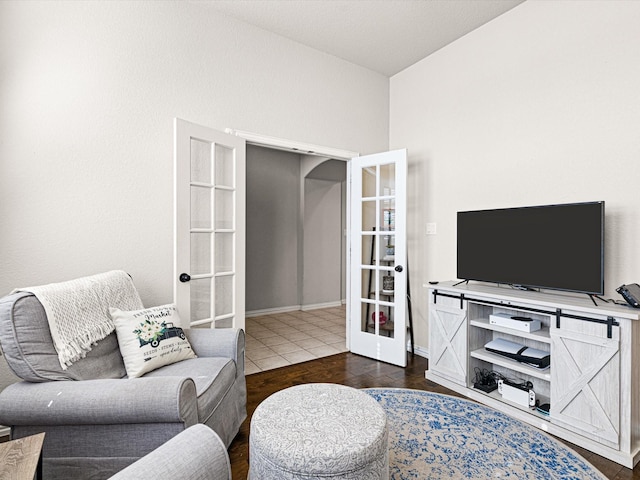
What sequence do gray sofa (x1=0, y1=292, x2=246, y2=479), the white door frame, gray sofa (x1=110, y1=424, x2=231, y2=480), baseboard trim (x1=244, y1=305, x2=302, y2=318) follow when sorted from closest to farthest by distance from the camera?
gray sofa (x1=110, y1=424, x2=231, y2=480), gray sofa (x1=0, y1=292, x2=246, y2=479), the white door frame, baseboard trim (x1=244, y1=305, x2=302, y2=318)

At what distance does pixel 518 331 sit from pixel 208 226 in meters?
2.43

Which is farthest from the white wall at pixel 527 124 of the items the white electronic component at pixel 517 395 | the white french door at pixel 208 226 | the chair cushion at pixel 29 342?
the chair cushion at pixel 29 342

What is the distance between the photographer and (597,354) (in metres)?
1.96

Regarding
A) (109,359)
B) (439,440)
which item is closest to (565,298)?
(439,440)

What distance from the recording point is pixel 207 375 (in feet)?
6.09

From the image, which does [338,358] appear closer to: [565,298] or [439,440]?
[439,440]

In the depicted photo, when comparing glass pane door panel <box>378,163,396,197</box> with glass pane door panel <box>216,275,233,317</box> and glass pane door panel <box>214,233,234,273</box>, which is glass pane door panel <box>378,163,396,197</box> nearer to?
glass pane door panel <box>214,233,234,273</box>

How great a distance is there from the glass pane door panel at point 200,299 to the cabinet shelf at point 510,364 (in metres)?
2.11

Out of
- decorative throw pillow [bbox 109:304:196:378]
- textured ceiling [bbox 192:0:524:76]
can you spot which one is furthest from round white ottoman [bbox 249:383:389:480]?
textured ceiling [bbox 192:0:524:76]

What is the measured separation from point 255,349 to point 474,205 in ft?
8.88

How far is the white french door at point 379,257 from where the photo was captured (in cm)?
336

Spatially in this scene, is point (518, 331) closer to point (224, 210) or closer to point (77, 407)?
point (224, 210)

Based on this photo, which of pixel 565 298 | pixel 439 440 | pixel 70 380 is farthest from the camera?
pixel 565 298

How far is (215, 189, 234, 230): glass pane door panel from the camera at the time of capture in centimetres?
283
